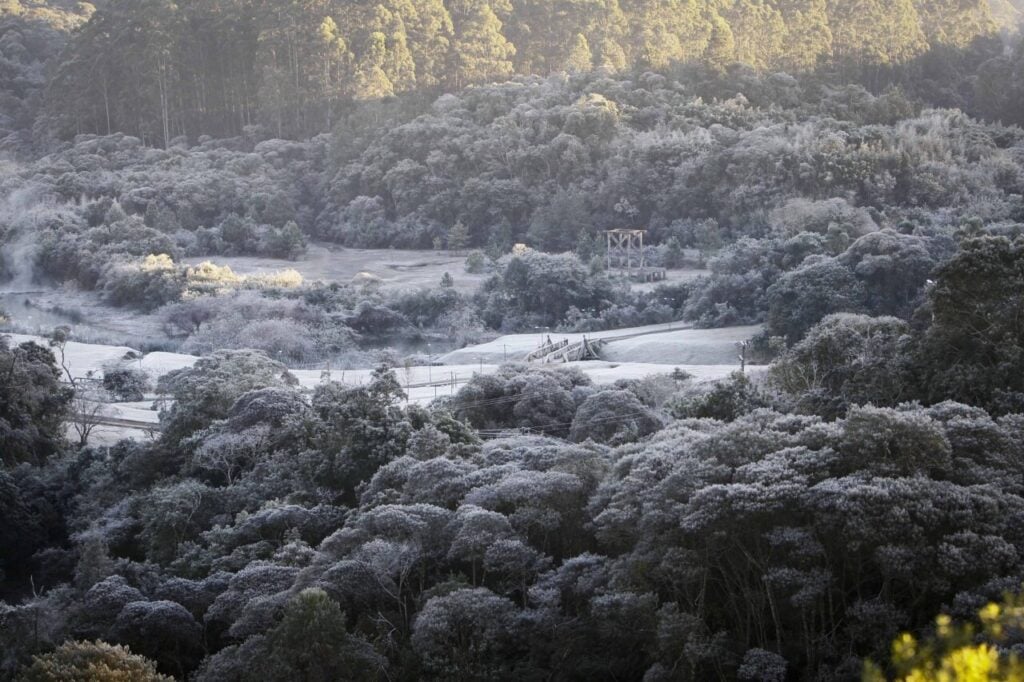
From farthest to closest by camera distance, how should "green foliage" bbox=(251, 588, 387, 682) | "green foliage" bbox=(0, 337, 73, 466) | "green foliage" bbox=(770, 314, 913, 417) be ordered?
"green foliage" bbox=(0, 337, 73, 466) → "green foliage" bbox=(770, 314, 913, 417) → "green foliage" bbox=(251, 588, 387, 682)

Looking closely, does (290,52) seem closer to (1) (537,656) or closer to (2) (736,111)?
(2) (736,111)

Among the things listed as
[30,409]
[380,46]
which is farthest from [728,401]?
[380,46]

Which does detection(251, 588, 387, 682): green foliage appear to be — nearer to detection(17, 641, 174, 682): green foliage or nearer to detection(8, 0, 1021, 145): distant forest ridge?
detection(17, 641, 174, 682): green foliage

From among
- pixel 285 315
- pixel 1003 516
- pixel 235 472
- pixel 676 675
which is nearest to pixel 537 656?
pixel 676 675

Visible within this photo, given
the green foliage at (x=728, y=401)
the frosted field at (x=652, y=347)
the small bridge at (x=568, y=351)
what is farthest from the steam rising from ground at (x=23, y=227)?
the green foliage at (x=728, y=401)

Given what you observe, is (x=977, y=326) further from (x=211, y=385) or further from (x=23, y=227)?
(x=23, y=227)

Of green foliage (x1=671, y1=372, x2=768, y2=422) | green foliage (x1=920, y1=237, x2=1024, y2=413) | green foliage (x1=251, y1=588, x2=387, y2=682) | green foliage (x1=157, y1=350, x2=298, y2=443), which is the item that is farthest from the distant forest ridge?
green foliage (x1=251, y1=588, x2=387, y2=682)
